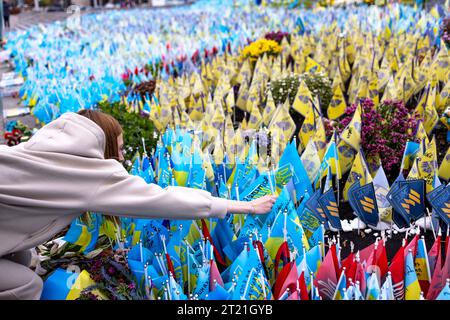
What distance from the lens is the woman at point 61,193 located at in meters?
2.41

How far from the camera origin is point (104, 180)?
2490 millimetres

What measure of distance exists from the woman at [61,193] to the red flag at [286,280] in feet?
1.44

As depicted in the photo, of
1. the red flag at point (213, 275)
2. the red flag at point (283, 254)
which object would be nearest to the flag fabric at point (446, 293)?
the red flag at point (283, 254)

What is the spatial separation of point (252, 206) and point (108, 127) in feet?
2.63

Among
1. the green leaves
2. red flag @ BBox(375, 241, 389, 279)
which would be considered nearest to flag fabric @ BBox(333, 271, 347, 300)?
red flag @ BBox(375, 241, 389, 279)

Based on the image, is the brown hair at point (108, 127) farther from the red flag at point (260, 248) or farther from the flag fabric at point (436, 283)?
the flag fabric at point (436, 283)

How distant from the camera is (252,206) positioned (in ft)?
9.29


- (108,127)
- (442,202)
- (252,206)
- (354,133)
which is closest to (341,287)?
(252,206)

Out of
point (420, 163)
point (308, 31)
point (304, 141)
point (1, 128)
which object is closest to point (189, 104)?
point (304, 141)

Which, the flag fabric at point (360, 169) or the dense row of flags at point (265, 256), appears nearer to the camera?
the dense row of flags at point (265, 256)

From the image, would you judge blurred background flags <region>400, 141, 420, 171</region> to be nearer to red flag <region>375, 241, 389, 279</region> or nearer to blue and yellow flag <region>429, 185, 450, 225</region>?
blue and yellow flag <region>429, 185, 450, 225</region>

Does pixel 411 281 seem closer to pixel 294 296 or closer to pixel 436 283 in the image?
pixel 436 283

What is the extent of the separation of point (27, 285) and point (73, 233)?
58 cm
